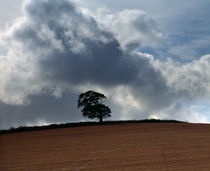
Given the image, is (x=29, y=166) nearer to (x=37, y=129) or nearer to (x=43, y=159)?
(x=43, y=159)

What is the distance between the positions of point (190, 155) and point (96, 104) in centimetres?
A: 1900

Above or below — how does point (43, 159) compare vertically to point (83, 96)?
below

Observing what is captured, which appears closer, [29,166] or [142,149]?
[29,166]

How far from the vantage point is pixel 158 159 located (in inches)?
313

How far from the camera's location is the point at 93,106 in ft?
88.3

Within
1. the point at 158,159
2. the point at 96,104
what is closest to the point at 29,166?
the point at 158,159

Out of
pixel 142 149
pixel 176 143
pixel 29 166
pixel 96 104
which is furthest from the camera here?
pixel 96 104

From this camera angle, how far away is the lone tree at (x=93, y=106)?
26945mm

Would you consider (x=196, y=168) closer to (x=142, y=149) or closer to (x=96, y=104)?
(x=142, y=149)

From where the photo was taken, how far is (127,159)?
320 inches

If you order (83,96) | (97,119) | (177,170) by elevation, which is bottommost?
(177,170)

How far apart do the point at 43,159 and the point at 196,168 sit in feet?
15.9

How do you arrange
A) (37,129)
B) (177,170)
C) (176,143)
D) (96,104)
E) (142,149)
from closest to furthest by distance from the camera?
(177,170), (142,149), (176,143), (37,129), (96,104)

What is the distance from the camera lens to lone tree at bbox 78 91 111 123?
26945mm
